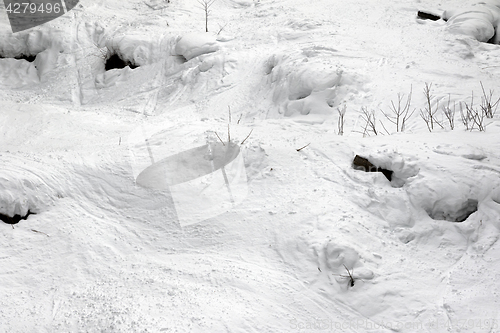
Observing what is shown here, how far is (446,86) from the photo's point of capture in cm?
594

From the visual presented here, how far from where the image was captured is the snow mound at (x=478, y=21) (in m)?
7.47

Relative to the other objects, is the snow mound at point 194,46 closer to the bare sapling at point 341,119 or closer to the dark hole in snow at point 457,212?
the bare sapling at point 341,119

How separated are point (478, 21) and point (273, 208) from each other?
593 cm

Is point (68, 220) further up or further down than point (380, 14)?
further down

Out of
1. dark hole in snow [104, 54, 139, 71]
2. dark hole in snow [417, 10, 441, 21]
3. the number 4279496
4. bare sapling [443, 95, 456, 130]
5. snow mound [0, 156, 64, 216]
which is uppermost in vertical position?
dark hole in snow [417, 10, 441, 21]

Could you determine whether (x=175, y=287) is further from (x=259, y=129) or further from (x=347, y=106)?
(x=347, y=106)

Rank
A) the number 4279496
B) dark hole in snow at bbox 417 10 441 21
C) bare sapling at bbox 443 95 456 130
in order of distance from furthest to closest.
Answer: the number 4279496, dark hole in snow at bbox 417 10 441 21, bare sapling at bbox 443 95 456 130

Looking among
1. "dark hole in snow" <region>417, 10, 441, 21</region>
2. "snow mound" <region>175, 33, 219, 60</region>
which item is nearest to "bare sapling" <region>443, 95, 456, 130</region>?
"dark hole in snow" <region>417, 10, 441, 21</region>

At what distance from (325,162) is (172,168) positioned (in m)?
1.57

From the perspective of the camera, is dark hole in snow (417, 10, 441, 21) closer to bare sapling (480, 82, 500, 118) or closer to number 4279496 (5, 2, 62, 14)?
bare sapling (480, 82, 500, 118)

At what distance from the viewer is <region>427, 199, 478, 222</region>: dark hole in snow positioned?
384 cm

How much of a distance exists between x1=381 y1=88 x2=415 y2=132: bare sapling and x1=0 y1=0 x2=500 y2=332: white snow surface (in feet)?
0.28

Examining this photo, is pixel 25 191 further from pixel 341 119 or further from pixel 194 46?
pixel 194 46

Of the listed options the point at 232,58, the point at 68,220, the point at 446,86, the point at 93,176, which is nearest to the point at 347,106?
the point at 446,86
